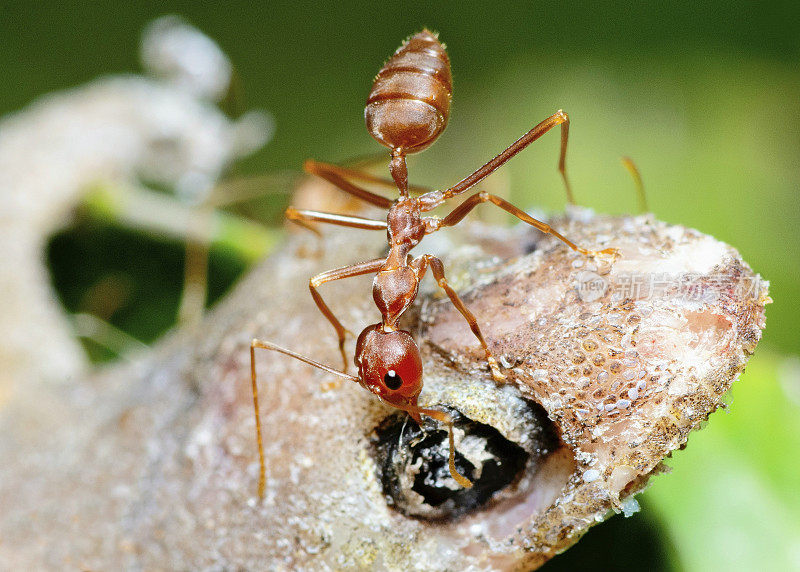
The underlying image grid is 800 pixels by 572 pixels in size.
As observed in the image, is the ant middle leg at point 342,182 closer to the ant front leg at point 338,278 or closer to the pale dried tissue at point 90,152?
the ant front leg at point 338,278

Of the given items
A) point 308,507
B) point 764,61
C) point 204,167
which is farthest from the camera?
point 764,61

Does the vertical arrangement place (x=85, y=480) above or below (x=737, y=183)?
below

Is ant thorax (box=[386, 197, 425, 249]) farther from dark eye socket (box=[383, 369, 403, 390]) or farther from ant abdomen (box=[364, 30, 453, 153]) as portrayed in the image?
dark eye socket (box=[383, 369, 403, 390])

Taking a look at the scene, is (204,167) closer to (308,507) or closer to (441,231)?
(441,231)

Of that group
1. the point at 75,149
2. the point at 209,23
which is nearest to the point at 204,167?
the point at 75,149

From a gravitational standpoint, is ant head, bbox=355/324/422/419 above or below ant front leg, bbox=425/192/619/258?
below

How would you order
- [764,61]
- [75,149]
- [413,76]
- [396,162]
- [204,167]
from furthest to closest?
[764,61] < [204,167] < [75,149] < [396,162] < [413,76]

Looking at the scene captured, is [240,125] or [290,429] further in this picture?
[240,125]

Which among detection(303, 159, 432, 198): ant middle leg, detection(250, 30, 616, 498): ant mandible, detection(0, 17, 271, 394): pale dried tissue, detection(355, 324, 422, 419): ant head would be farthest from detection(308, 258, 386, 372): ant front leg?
detection(0, 17, 271, 394): pale dried tissue
